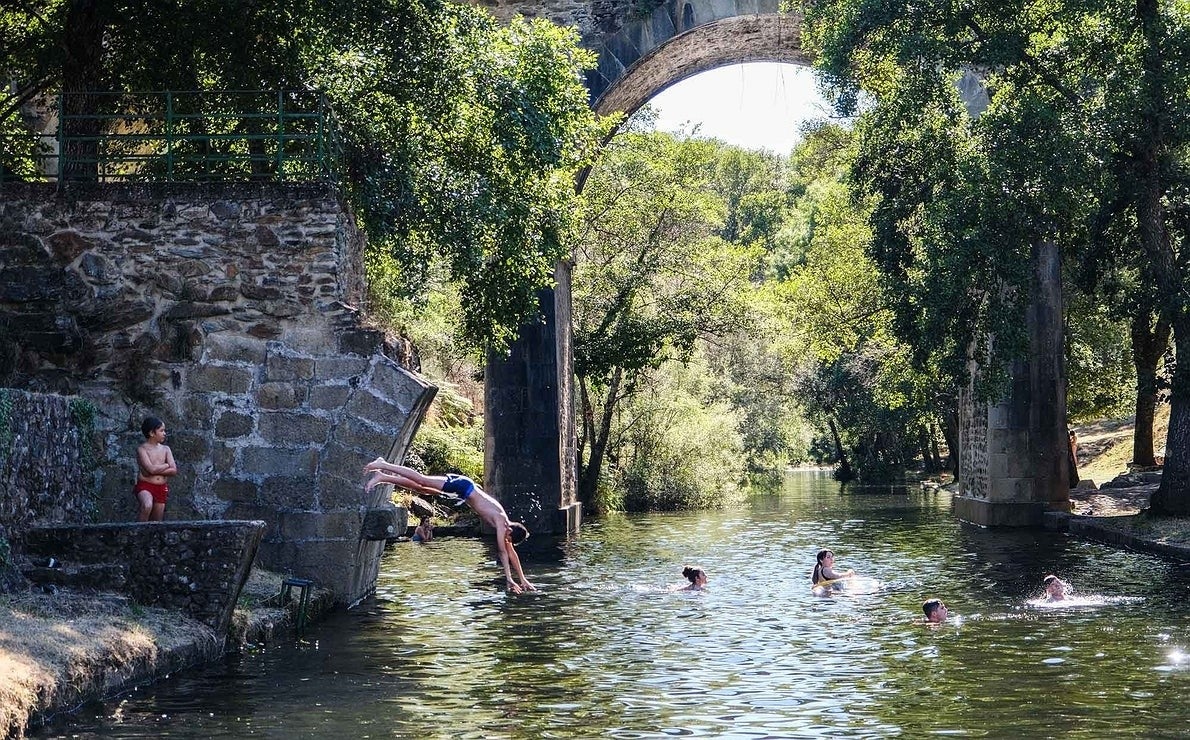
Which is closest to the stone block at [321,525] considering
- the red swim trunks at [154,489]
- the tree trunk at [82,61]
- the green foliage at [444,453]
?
the red swim trunks at [154,489]

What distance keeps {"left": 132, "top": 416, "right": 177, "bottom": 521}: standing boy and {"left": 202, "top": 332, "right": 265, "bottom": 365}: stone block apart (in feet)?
3.73

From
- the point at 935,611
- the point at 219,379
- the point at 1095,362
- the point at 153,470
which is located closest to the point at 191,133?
the point at 219,379

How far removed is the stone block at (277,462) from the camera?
50.8ft

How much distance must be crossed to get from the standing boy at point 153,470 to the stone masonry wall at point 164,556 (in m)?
2.33

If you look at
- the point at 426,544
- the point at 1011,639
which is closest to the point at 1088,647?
the point at 1011,639

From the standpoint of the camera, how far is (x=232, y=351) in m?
15.5

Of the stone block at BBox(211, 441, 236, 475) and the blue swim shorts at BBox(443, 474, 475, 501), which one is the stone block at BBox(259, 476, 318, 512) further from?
the blue swim shorts at BBox(443, 474, 475, 501)

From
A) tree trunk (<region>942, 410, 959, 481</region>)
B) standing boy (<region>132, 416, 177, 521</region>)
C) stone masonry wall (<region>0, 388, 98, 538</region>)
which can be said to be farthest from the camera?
tree trunk (<region>942, 410, 959, 481</region>)

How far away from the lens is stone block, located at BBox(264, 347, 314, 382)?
15.5 m

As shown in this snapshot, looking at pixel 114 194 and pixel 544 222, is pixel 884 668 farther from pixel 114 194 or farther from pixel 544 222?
pixel 544 222

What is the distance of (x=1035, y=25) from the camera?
2366cm

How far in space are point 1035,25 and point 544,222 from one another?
8.52 metres

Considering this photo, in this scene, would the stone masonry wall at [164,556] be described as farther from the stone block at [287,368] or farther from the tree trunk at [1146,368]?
the tree trunk at [1146,368]

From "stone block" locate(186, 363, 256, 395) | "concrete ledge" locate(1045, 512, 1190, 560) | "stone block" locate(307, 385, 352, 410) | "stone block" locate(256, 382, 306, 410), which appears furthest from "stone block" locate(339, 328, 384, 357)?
"concrete ledge" locate(1045, 512, 1190, 560)
